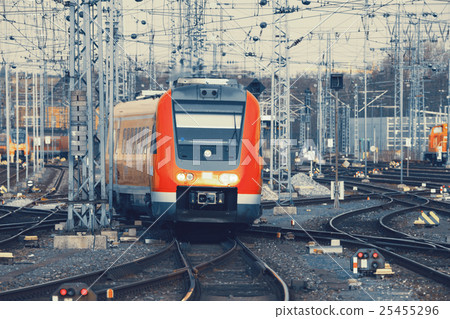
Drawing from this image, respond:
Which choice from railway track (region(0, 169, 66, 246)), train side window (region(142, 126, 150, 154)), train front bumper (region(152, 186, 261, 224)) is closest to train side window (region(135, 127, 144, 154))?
train side window (region(142, 126, 150, 154))

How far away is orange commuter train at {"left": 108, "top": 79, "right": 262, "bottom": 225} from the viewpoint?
17234 millimetres

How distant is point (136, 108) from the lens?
72.0 feet

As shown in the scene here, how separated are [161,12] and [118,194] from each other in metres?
18.8

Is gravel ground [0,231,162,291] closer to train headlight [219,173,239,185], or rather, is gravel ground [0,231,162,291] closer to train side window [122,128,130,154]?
train headlight [219,173,239,185]

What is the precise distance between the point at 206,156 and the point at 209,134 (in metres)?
0.48

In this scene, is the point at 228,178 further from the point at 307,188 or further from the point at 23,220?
the point at 307,188

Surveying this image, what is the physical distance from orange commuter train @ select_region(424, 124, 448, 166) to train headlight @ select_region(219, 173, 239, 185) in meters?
45.8

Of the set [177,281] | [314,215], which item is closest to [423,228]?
[314,215]

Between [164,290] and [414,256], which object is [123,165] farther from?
[164,290]

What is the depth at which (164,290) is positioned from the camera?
39.3ft

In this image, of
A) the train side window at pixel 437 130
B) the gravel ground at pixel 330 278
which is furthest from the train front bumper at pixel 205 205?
the train side window at pixel 437 130

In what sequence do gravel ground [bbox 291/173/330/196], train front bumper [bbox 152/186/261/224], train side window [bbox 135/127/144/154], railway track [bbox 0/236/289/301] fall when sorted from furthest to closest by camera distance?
gravel ground [bbox 291/173/330/196], train side window [bbox 135/127/144/154], train front bumper [bbox 152/186/261/224], railway track [bbox 0/236/289/301]

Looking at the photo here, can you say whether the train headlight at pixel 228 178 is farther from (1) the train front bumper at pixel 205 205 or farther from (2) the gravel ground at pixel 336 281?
(2) the gravel ground at pixel 336 281

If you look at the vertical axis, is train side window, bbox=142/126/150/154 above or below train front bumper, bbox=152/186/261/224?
above
